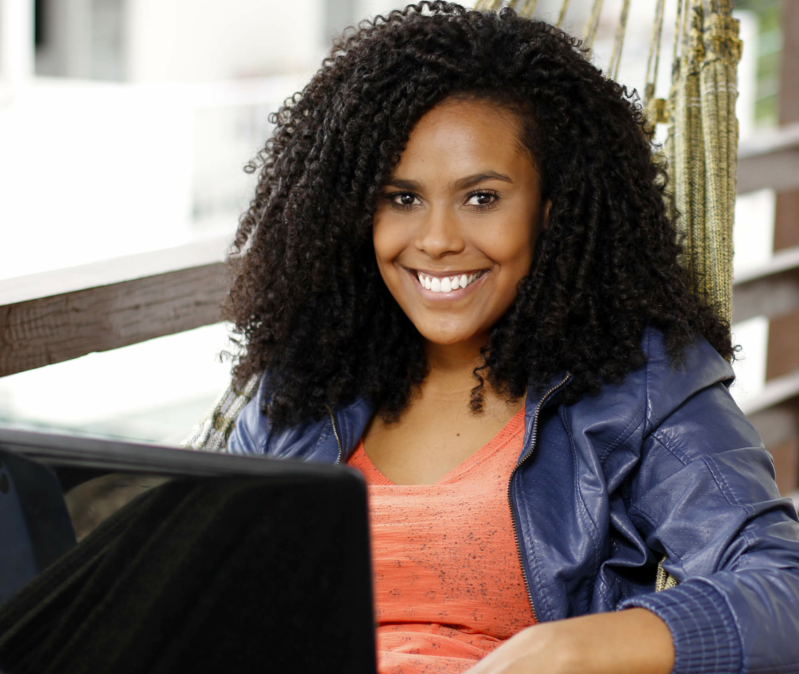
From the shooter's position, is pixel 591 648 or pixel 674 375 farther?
pixel 674 375

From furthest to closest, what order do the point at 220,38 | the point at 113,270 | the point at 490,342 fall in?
the point at 220,38
the point at 113,270
the point at 490,342

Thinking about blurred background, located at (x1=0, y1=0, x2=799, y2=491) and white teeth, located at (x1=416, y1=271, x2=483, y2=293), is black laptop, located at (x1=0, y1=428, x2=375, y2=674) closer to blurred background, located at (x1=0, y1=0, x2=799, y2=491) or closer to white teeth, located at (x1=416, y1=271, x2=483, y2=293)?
white teeth, located at (x1=416, y1=271, x2=483, y2=293)

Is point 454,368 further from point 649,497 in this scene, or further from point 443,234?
point 649,497

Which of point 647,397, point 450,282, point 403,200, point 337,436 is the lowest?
point 337,436

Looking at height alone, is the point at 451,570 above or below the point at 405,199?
below

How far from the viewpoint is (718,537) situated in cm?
107

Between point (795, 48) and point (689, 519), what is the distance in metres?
1.90

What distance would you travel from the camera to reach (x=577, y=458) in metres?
1.23

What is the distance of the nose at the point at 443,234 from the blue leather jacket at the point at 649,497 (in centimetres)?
21

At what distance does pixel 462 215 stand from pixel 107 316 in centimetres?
55

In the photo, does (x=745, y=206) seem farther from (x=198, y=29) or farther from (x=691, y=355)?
(x=691, y=355)

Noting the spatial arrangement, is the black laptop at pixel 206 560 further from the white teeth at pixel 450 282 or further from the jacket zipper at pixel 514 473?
the white teeth at pixel 450 282

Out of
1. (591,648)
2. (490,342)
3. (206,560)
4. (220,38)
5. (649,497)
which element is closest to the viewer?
(206,560)

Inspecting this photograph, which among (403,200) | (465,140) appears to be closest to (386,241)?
(403,200)
